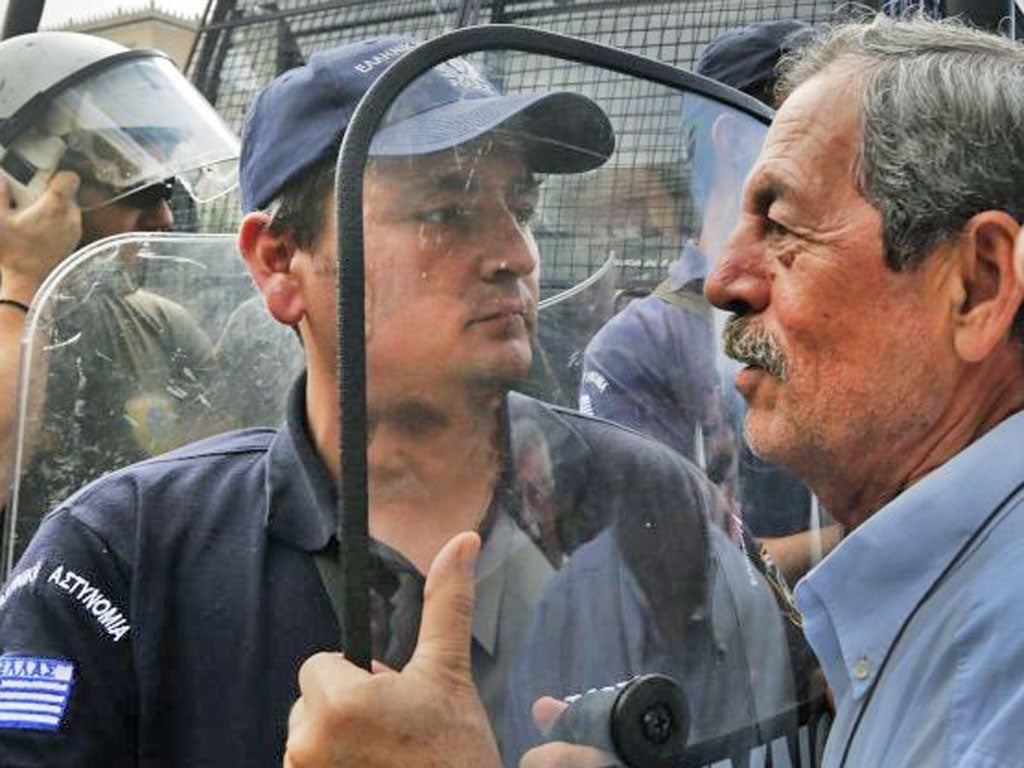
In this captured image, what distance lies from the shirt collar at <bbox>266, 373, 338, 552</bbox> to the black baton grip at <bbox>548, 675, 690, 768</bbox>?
0.94ft

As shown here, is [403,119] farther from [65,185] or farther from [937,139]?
[65,185]

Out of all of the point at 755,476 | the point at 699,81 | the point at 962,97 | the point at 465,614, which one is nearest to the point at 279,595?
the point at 465,614

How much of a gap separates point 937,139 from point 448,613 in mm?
556

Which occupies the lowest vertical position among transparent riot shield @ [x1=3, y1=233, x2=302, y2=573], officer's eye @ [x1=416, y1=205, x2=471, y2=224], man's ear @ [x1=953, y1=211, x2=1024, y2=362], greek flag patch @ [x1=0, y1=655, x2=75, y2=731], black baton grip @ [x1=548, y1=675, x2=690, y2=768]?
transparent riot shield @ [x1=3, y1=233, x2=302, y2=573]

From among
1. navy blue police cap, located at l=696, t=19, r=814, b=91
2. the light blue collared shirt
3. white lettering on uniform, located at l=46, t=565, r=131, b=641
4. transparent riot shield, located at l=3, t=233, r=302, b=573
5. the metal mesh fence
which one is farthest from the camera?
the metal mesh fence

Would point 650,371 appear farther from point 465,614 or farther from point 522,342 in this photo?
point 465,614

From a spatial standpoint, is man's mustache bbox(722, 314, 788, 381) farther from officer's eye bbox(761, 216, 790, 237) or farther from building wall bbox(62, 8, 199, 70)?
building wall bbox(62, 8, 199, 70)

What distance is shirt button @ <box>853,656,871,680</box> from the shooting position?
130 cm

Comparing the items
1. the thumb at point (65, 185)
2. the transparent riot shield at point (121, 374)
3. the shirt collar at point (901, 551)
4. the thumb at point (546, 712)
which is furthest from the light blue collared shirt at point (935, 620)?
the thumb at point (65, 185)

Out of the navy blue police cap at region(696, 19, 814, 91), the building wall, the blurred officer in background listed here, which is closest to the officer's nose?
→ the navy blue police cap at region(696, 19, 814, 91)

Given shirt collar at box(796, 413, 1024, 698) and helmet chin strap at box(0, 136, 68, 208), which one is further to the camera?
helmet chin strap at box(0, 136, 68, 208)

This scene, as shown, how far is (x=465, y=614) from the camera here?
47.5 inches

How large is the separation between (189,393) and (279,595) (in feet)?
3.51

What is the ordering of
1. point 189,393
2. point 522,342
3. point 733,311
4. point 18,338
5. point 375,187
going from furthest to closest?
1. point 18,338
2. point 189,393
3. point 733,311
4. point 522,342
5. point 375,187
